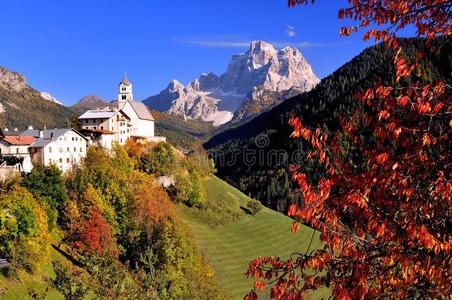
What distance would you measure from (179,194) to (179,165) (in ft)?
37.7

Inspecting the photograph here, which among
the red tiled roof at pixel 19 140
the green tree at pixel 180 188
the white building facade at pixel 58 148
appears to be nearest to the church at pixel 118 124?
the white building facade at pixel 58 148

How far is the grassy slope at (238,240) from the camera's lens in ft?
244

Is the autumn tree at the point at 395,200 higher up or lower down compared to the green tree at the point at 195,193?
higher up

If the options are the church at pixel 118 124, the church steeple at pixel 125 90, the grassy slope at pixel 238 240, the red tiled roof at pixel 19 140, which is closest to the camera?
the red tiled roof at pixel 19 140

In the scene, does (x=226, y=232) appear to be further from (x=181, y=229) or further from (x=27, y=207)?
(x=27, y=207)

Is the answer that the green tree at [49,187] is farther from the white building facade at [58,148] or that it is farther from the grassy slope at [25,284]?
the grassy slope at [25,284]

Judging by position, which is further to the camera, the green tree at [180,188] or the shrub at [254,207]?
the shrub at [254,207]

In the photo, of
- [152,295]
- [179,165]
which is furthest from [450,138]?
[179,165]

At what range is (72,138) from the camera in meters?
69.7

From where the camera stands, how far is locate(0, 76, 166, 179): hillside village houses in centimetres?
6088

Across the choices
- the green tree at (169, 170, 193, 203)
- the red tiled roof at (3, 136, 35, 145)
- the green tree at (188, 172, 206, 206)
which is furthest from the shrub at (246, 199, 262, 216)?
the red tiled roof at (3, 136, 35, 145)

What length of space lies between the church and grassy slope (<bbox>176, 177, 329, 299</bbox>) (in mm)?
26288

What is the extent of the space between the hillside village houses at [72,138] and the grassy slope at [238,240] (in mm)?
27831

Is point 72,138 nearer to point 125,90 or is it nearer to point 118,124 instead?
point 118,124
